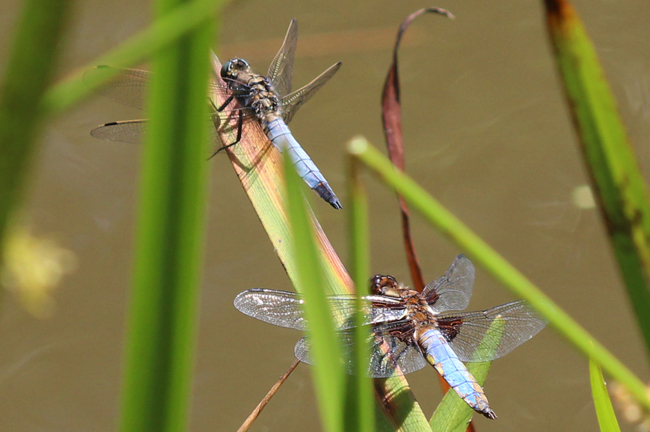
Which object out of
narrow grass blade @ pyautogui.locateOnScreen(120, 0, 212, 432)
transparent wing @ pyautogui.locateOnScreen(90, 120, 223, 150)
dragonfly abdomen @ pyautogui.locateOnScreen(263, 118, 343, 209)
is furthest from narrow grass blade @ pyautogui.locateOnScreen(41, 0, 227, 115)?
transparent wing @ pyautogui.locateOnScreen(90, 120, 223, 150)

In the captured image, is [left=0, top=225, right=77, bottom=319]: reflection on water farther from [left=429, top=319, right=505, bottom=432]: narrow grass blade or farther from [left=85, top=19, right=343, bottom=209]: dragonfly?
[left=429, top=319, right=505, bottom=432]: narrow grass blade

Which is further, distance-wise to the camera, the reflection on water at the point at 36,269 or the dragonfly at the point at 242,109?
the reflection on water at the point at 36,269

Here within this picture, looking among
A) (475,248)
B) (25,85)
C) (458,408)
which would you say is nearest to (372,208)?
(458,408)

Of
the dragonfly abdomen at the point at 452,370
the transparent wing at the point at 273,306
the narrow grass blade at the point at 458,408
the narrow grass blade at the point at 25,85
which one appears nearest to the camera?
the narrow grass blade at the point at 25,85

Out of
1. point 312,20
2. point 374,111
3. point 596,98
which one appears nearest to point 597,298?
point 374,111

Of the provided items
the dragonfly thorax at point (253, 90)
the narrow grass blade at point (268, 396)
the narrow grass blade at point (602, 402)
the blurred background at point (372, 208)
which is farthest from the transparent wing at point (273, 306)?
the narrow grass blade at point (602, 402)

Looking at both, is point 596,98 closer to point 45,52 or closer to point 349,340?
point 45,52

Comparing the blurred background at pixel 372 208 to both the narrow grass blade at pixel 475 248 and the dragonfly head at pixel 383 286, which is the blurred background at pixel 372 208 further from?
the narrow grass blade at pixel 475 248
